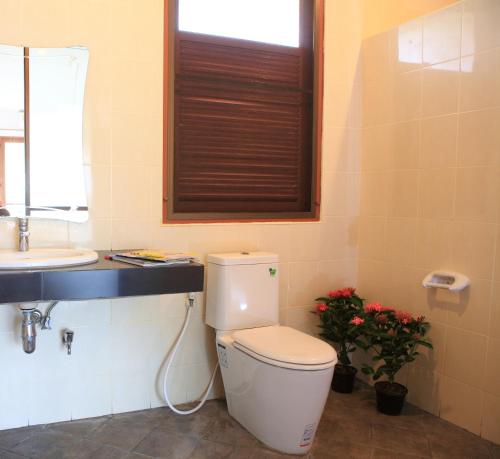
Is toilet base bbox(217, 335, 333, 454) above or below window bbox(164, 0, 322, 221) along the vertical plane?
below

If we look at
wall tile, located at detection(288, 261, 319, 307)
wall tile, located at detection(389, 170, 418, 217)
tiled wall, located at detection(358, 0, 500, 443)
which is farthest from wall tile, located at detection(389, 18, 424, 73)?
wall tile, located at detection(288, 261, 319, 307)

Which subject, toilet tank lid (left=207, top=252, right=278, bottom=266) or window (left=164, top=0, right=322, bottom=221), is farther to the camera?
window (left=164, top=0, right=322, bottom=221)

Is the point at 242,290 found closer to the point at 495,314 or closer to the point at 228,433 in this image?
the point at 228,433

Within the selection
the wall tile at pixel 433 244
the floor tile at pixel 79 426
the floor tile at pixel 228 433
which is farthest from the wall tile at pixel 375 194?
the floor tile at pixel 79 426

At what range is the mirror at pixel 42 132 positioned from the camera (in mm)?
2193

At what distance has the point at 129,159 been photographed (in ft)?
7.91

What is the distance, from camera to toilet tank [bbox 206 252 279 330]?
7.98 ft

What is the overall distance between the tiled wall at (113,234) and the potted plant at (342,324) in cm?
50

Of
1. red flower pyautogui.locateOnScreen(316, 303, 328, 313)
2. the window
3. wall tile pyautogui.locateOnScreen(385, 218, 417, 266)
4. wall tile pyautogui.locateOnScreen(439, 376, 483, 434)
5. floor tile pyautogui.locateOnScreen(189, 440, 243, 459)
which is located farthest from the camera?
red flower pyautogui.locateOnScreen(316, 303, 328, 313)

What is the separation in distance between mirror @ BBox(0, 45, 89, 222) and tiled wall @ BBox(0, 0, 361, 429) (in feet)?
0.16

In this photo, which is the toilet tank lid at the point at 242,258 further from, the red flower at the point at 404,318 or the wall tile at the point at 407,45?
the wall tile at the point at 407,45

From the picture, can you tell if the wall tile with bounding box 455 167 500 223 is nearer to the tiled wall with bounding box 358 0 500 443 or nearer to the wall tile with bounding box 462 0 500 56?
the tiled wall with bounding box 358 0 500 443

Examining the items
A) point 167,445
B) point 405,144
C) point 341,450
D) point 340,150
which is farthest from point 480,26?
point 167,445

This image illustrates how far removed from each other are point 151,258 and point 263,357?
1.98 feet
